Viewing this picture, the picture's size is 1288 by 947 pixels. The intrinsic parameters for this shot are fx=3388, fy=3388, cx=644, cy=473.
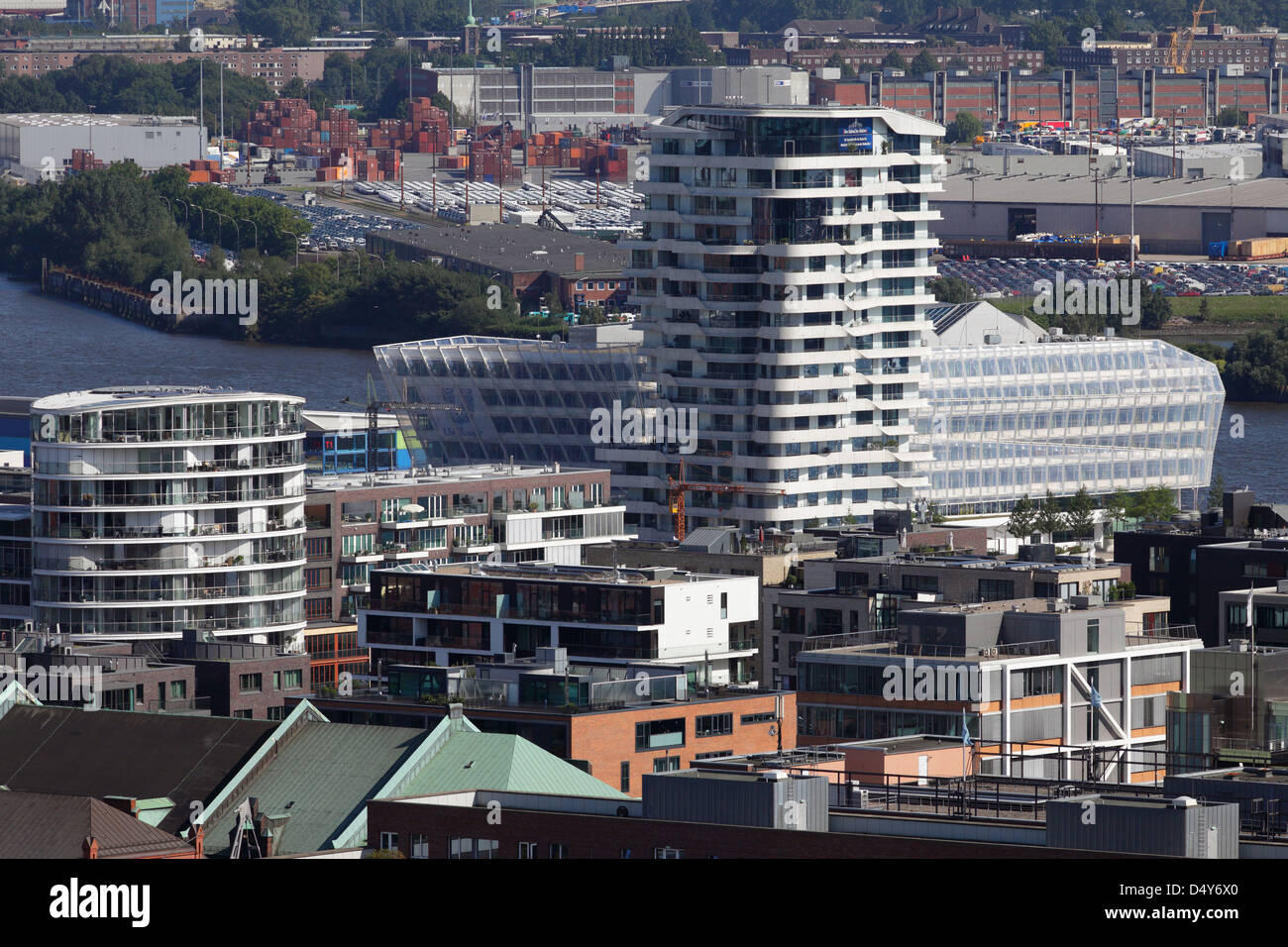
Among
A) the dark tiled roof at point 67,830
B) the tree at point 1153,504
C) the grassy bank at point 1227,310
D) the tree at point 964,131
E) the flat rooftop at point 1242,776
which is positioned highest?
the flat rooftop at point 1242,776

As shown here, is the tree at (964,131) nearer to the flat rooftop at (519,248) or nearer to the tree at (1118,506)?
the flat rooftop at (519,248)

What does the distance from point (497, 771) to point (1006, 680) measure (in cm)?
878

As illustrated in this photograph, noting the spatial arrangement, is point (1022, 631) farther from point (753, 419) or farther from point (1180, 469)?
point (1180, 469)

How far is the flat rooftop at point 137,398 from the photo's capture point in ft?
151

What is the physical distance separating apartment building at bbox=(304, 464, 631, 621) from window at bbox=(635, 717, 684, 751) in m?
14.4

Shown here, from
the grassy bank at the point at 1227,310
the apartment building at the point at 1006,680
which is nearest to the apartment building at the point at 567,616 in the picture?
the apartment building at the point at 1006,680

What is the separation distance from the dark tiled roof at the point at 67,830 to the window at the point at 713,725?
937 centimetres

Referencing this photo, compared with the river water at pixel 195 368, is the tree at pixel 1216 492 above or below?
above

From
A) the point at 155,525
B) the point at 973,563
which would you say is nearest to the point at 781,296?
the point at 973,563

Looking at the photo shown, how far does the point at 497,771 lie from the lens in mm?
29172

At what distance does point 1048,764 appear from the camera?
114 ft

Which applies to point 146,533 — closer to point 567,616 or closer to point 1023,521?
point 567,616

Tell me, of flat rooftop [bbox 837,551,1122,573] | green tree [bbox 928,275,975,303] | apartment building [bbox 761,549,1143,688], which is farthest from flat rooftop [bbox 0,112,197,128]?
apartment building [bbox 761,549,1143,688]

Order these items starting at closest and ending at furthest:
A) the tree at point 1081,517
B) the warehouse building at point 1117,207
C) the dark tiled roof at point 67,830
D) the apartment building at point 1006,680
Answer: the dark tiled roof at point 67,830
the apartment building at point 1006,680
the tree at point 1081,517
the warehouse building at point 1117,207
